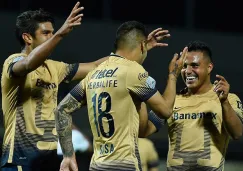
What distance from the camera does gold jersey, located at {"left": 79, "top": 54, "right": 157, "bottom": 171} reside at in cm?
489

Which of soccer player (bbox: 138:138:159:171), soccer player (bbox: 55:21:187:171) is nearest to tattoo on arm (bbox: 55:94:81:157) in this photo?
soccer player (bbox: 55:21:187:171)

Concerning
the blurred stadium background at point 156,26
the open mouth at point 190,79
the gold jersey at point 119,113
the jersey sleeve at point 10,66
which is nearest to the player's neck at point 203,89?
the open mouth at point 190,79

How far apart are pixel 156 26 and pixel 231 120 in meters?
7.88

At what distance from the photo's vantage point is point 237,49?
14203 millimetres

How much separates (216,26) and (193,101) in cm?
852

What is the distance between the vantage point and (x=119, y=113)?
490 centimetres

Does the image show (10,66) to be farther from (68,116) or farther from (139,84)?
(139,84)

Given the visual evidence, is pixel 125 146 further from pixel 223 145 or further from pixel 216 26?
pixel 216 26

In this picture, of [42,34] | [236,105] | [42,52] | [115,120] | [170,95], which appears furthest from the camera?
[236,105]

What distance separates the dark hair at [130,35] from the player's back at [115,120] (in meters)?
0.17

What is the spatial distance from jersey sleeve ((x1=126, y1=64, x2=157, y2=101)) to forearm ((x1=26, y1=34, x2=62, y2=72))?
0.70 m

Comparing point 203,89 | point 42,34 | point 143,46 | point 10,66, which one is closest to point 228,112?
point 203,89

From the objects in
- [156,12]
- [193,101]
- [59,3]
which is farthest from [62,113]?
[156,12]

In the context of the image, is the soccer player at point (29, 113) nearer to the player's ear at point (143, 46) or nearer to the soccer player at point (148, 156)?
the player's ear at point (143, 46)
